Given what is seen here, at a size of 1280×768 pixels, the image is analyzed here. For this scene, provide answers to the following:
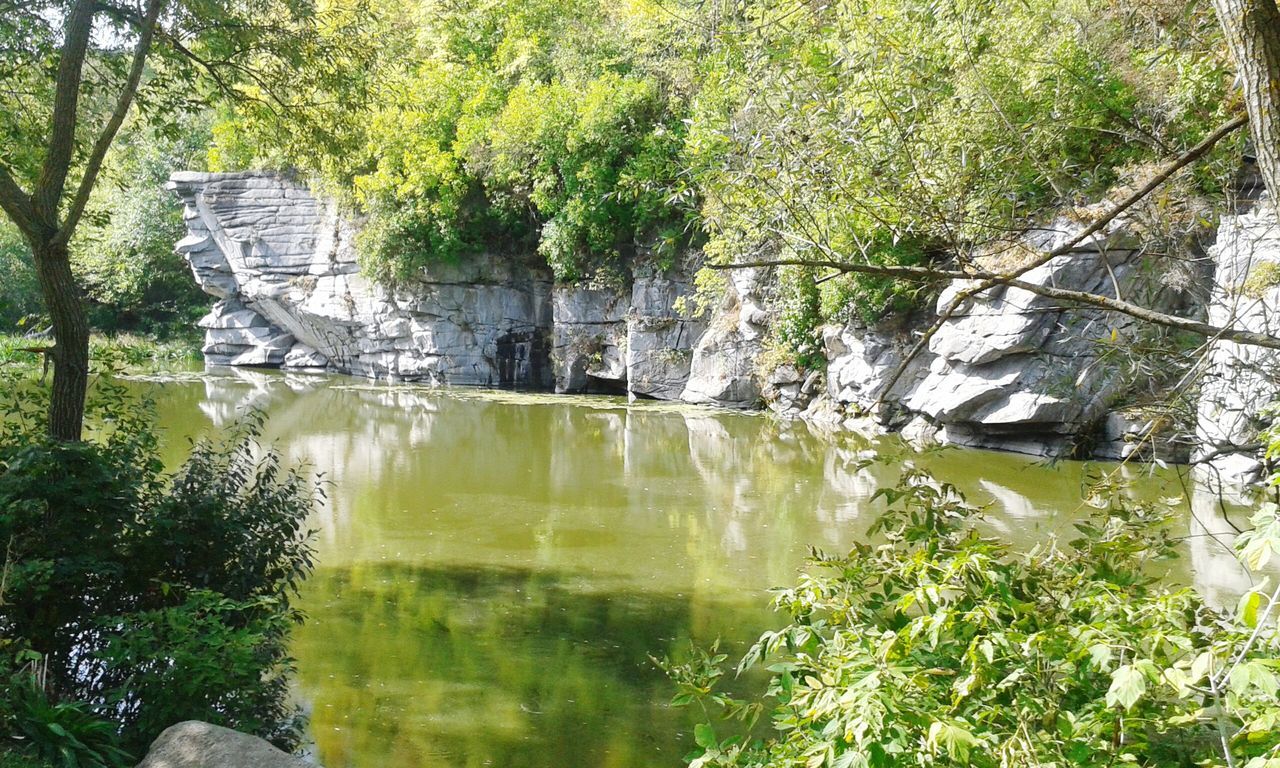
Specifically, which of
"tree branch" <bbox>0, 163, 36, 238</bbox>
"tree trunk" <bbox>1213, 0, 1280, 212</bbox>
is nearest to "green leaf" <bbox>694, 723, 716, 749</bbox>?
"tree trunk" <bbox>1213, 0, 1280, 212</bbox>

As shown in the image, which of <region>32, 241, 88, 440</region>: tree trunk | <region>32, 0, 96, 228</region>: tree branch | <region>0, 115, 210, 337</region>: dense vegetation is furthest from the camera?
<region>0, 115, 210, 337</region>: dense vegetation

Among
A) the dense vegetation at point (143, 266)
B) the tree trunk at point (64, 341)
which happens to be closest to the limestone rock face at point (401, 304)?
the dense vegetation at point (143, 266)

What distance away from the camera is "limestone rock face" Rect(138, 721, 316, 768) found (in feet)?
10.6

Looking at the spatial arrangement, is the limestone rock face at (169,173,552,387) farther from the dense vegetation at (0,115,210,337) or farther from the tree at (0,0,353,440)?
the tree at (0,0,353,440)

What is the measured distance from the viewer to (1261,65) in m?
2.38

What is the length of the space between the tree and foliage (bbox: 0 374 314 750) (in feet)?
2.15

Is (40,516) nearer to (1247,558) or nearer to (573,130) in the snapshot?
(1247,558)

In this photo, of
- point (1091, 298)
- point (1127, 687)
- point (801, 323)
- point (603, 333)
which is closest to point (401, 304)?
point (603, 333)

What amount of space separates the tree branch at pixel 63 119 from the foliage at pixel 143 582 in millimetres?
1319

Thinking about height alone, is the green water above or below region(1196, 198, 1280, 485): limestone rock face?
below

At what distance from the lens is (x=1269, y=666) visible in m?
1.81

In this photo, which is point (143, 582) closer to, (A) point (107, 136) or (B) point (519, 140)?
(A) point (107, 136)

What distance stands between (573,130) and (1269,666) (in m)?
20.9

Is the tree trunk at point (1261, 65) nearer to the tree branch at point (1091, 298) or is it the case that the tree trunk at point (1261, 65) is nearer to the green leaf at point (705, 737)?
the tree branch at point (1091, 298)
